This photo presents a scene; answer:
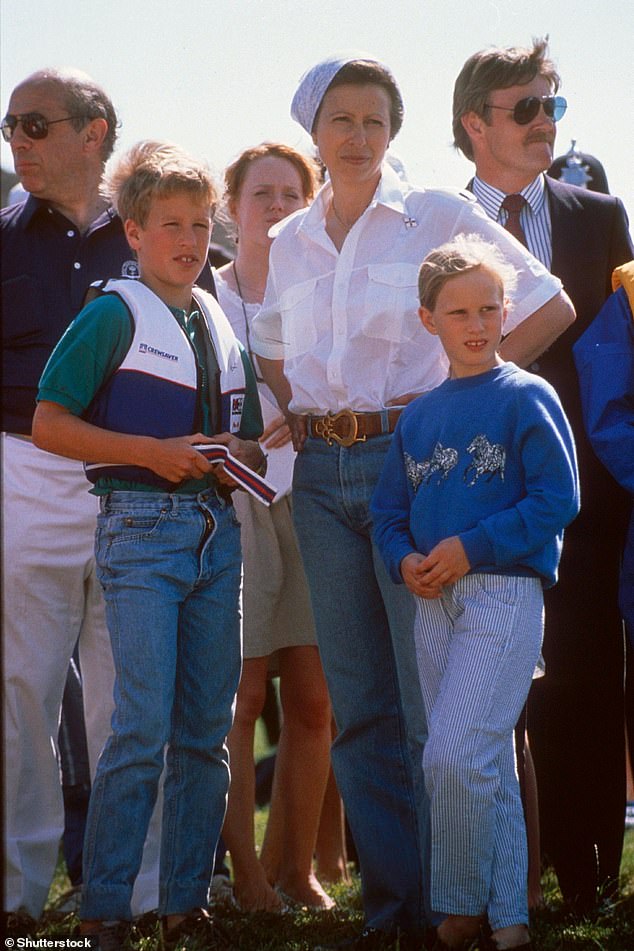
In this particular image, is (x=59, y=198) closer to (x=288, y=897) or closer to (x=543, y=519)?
(x=543, y=519)

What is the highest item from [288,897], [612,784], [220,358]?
[220,358]

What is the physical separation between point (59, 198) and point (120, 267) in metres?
0.29

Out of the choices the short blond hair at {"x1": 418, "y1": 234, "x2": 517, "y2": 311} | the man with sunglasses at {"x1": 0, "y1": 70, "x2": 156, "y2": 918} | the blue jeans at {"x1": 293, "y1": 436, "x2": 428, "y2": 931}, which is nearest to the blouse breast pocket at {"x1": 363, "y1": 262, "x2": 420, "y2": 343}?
the short blond hair at {"x1": 418, "y1": 234, "x2": 517, "y2": 311}

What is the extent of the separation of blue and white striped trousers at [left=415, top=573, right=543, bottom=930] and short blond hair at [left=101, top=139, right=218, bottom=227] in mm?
1176

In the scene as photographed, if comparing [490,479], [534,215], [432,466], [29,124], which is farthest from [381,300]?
[29,124]

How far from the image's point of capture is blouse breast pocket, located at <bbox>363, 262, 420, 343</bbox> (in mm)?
3248

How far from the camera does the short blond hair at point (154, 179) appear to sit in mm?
3133

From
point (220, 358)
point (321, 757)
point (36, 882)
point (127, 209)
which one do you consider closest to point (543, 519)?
point (220, 358)

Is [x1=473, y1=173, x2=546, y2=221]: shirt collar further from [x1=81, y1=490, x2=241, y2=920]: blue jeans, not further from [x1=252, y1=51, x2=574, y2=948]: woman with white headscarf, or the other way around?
[x1=81, y1=490, x2=241, y2=920]: blue jeans

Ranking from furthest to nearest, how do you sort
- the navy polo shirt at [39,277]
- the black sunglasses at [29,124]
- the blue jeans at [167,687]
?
the black sunglasses at [29,124]
the navy polo shirt at [39,277]
the blue jeans at [167,687]

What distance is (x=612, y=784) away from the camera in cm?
382

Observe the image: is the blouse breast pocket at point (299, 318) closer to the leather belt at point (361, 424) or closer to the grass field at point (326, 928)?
the leather belt at point (361, 424)

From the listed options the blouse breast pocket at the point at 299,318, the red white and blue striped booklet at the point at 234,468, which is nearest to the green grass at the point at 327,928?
the red white and blue striped booklet at the point at 234,468

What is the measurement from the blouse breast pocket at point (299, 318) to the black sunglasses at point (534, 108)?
3.47 ft
